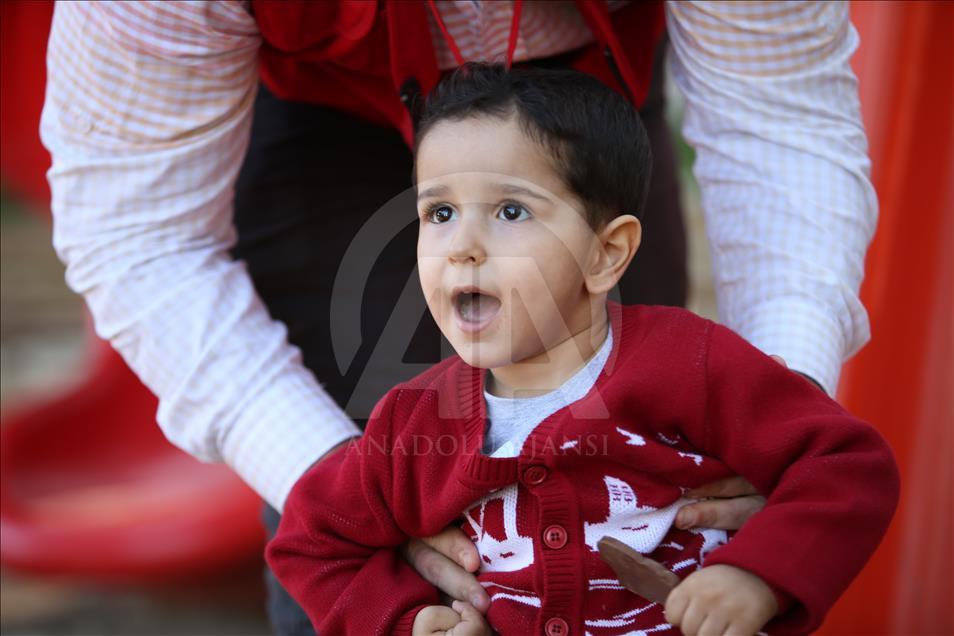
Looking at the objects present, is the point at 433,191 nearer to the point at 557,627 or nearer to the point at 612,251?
the point at 612,251

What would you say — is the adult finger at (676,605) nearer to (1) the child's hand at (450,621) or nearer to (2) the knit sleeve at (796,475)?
(2) the knit sleeve at (796,475)

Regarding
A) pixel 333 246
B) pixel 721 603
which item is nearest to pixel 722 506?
pixel 721 603

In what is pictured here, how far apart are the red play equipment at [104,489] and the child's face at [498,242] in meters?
1.27

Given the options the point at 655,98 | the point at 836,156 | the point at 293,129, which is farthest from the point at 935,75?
the point at 293,129

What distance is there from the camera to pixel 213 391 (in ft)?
3.81

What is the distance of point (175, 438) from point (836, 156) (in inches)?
28.9

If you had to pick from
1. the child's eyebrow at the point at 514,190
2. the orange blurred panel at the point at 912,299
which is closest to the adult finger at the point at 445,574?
the child's eyebrow at the point at 514,190

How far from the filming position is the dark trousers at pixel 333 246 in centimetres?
129

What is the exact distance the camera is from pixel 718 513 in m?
0.88

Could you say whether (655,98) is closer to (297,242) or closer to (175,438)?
(297,242)

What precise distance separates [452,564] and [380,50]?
51cm

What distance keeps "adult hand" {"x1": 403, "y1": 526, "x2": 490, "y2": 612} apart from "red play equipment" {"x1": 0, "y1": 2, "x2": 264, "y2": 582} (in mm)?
1165

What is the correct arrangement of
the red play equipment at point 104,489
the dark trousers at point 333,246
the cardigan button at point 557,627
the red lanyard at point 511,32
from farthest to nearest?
the red play equipment at point 104,489
the dark trousers at point 333,246
the red lanyard at point 511,32
the cardigan button at point 557,627

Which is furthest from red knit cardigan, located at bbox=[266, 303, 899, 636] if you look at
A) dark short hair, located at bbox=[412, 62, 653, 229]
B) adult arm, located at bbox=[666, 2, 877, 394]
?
adult arm, located at bbox=[666, 2, 877, 394]
